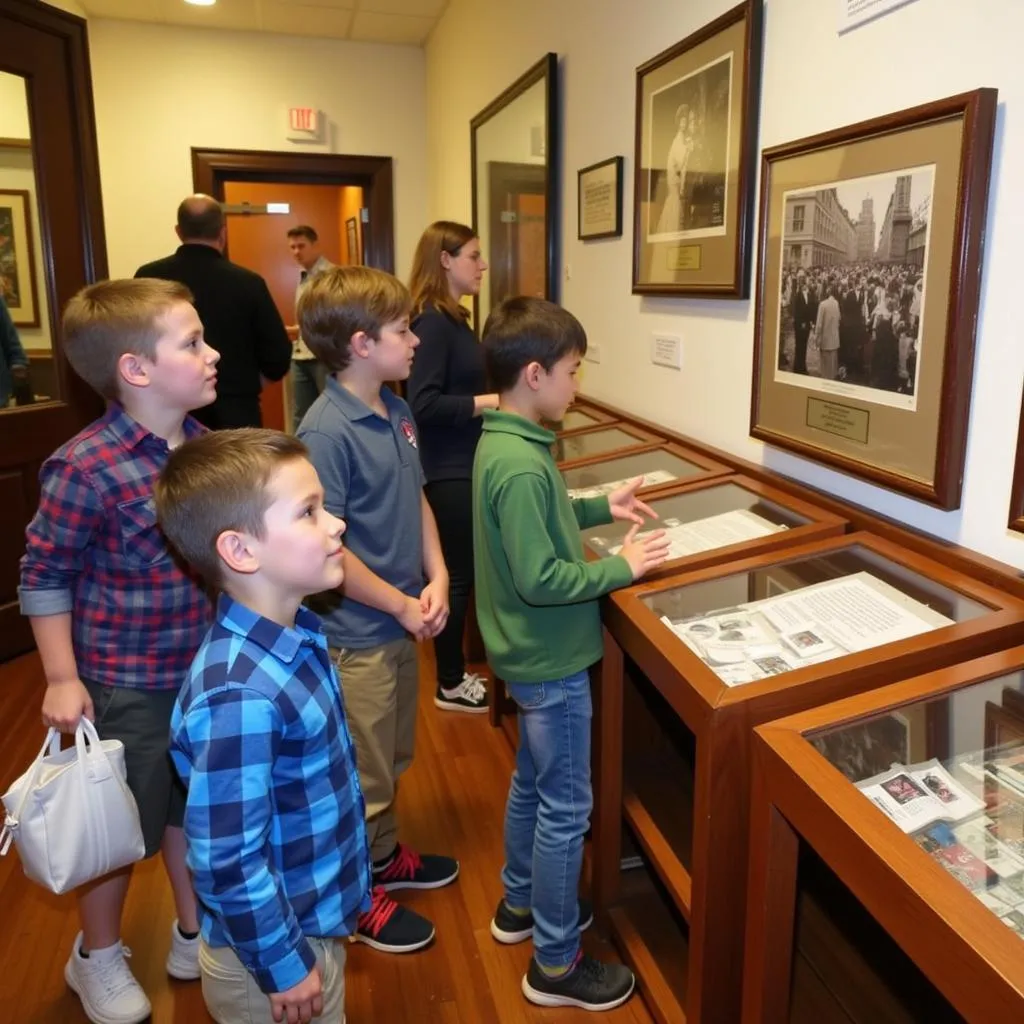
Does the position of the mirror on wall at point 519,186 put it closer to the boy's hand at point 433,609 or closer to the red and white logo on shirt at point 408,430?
the red and white logo on shirt at point 408,430

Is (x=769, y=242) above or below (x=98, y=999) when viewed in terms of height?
above

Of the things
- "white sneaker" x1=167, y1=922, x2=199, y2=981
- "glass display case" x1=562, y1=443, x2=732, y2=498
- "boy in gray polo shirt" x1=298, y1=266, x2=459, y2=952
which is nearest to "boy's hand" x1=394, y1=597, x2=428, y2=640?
"boy in gray polo shirt" x1=298, y1=266, x2=459, y2=952

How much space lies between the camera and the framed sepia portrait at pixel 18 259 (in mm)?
3271

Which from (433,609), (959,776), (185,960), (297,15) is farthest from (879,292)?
(297,15)

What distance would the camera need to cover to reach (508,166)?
3635mm

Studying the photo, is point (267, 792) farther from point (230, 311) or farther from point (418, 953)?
point (230, 311)

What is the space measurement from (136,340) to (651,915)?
4.91ft

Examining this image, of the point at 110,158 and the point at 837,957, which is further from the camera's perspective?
the point at 110,158

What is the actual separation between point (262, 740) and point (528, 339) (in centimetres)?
86

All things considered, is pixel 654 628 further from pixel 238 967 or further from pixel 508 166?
pixel 508 166

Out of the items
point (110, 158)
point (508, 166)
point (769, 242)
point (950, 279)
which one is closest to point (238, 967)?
point (950, 279)

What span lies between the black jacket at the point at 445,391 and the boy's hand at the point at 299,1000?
1.64 m

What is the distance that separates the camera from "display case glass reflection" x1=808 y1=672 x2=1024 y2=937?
0.84 m

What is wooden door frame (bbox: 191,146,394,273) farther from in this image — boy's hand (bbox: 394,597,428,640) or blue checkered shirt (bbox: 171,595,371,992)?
blue checkered shirt (bbox: 171,595,371,992)
